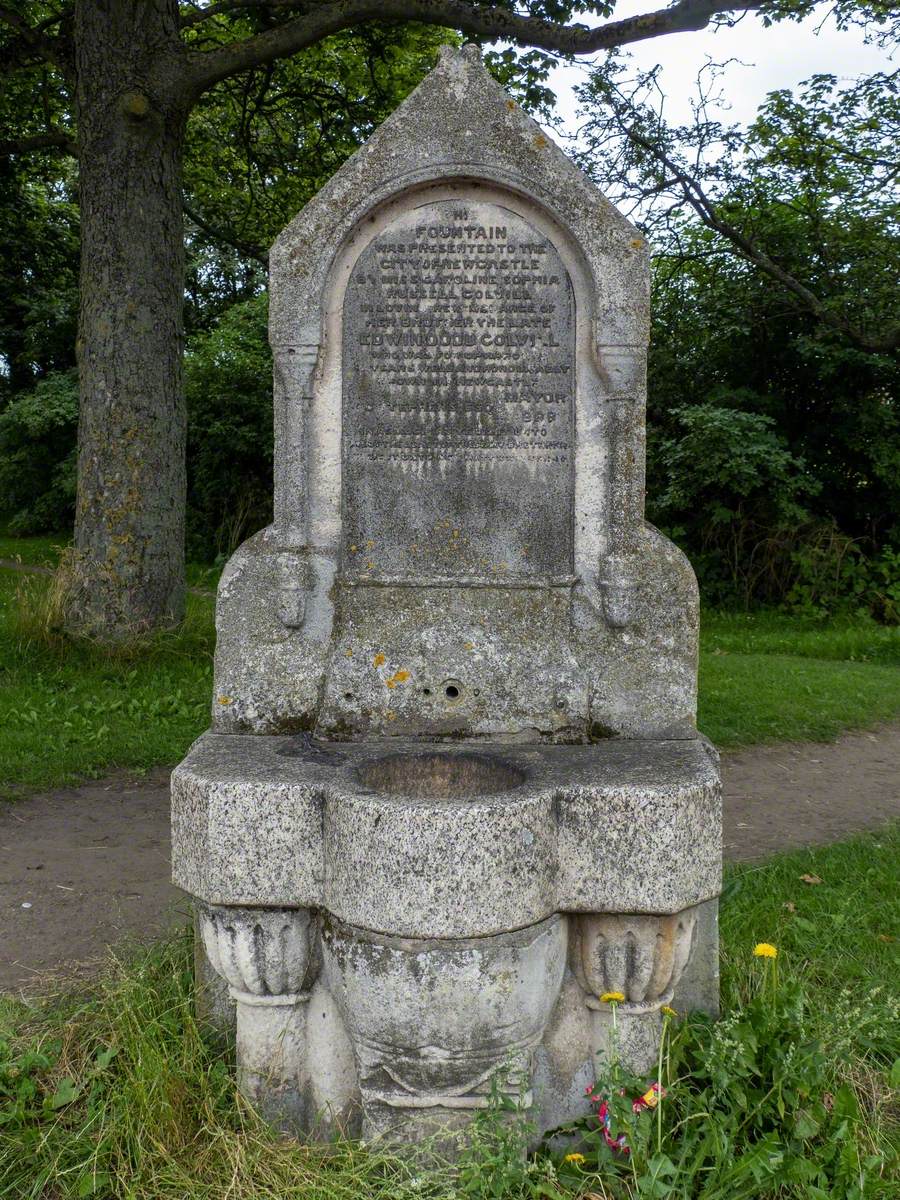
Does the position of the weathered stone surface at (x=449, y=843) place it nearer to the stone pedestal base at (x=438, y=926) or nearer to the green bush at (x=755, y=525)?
the stone pedestal base at (x=438, y=926)

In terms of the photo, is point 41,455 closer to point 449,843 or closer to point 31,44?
point 31,44

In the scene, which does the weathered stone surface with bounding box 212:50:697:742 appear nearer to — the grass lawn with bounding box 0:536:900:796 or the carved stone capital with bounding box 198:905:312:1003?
the carved stone capital with bounding box 198:905:312:1003

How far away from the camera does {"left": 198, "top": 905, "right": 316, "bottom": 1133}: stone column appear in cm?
253

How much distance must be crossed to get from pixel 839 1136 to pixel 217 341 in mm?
13215

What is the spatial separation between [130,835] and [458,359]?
2833 mm

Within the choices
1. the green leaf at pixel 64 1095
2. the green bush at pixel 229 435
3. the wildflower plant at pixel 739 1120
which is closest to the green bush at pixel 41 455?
the green bush at pixel 229 435

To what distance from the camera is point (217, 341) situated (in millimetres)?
14023

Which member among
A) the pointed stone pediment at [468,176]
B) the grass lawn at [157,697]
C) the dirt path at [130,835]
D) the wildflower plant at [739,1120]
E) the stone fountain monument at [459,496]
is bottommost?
the dirt path at [130,835]

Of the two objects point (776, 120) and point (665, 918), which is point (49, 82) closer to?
point (776, 120)

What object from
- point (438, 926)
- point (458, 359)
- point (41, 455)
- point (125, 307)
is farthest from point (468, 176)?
point (41, 455)

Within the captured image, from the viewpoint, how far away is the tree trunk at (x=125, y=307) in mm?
6879

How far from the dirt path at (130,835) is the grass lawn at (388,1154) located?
2.08ft

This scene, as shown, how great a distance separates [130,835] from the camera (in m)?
4.77

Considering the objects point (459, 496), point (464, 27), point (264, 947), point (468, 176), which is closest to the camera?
point (264, 947)
